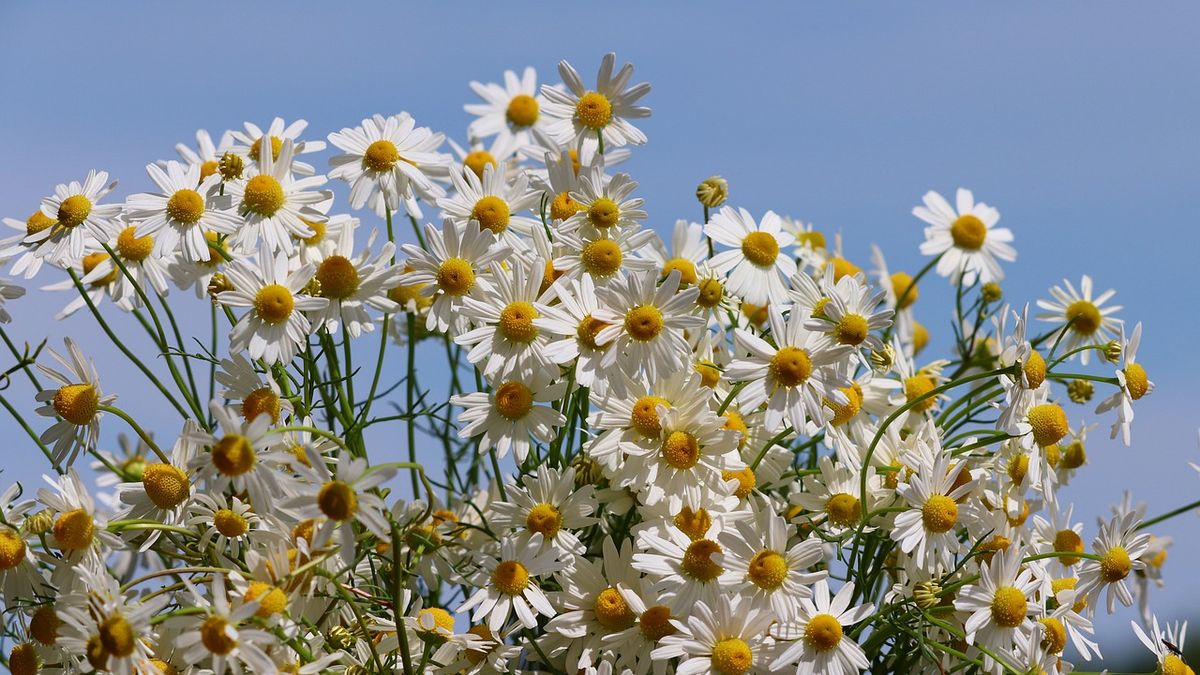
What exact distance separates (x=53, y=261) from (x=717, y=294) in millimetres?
548

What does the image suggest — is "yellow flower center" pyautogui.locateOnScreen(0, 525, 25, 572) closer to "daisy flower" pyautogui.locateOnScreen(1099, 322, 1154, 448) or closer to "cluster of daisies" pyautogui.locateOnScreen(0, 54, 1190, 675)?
"cluster of daisies" pyautogui.locateOnScreen(0, 54, 1190, 675)

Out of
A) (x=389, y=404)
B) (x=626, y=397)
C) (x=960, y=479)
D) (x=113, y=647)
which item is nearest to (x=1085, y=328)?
(x=960, y=479)

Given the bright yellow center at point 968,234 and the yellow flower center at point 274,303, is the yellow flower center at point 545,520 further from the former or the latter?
the bright yellow center at point 968,234

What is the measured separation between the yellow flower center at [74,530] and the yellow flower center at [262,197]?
0.89ft

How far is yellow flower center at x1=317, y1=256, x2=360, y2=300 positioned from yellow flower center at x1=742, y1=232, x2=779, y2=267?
0.35m

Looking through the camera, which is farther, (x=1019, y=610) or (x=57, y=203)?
(x=57, y=203)

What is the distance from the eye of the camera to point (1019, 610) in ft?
2.89

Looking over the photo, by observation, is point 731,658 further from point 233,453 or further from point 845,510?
point 233,453

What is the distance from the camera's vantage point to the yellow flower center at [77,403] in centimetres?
93

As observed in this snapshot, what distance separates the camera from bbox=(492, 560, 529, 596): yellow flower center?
0.89 m

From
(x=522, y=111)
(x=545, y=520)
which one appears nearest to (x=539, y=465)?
(x=545, y=520)

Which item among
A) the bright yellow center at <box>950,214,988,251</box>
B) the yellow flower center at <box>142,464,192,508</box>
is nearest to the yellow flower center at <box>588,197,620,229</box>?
the yellow flower center at <box>142,464,192,508</box>

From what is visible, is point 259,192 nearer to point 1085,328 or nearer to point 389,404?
point 389,404

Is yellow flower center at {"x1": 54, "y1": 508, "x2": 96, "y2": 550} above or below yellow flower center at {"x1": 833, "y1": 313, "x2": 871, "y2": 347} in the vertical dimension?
below
